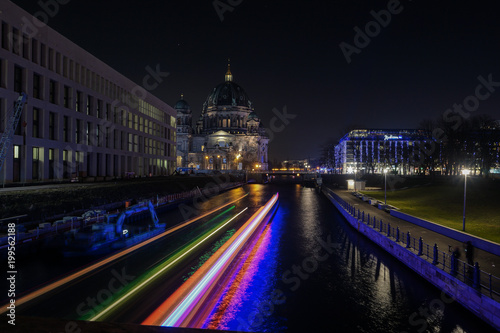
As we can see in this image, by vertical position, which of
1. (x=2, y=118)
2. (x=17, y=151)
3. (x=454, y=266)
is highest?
(x=2, y=118)

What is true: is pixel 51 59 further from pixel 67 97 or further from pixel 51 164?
pixel 51 164

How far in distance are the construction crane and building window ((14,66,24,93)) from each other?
7.13ft

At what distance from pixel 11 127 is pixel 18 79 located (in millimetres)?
6876

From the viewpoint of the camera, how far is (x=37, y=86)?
150 ft

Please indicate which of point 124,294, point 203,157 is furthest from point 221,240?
point 203,157

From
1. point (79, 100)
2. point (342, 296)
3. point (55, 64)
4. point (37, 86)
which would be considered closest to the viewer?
point (342, 296)

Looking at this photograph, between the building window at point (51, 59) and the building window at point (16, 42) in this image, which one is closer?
the building window at point (16, 42)

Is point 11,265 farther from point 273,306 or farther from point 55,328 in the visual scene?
point 55,328

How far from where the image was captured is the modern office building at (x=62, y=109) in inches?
1608

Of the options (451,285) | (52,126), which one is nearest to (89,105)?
(52,126)

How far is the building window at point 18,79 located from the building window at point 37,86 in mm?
2410

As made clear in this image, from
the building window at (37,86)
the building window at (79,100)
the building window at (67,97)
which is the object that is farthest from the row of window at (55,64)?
the building window at (67,97)

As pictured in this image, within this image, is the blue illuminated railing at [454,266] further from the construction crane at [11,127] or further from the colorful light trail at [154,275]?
the construction crane at [11,127]

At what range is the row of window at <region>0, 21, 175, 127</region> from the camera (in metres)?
40.5
